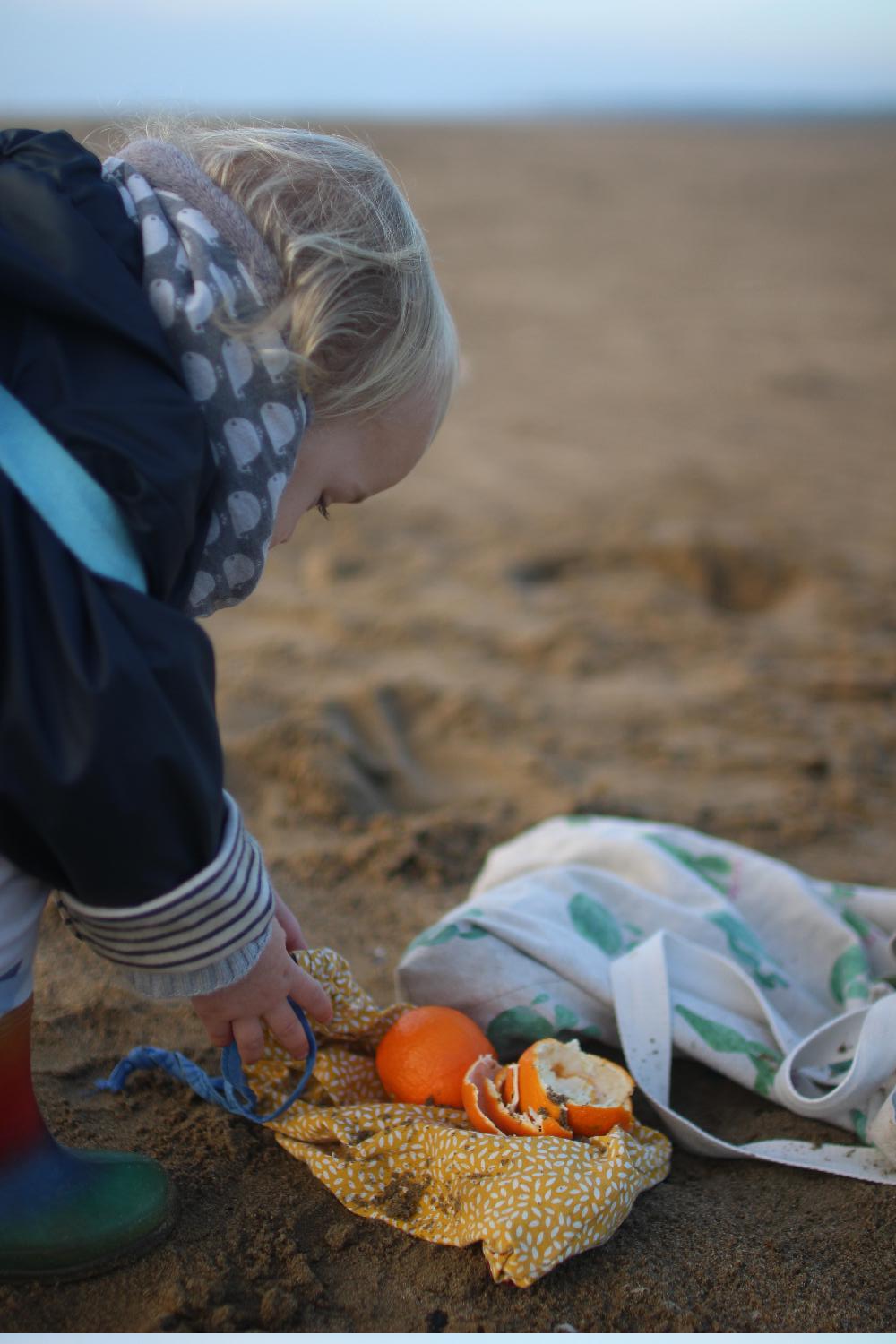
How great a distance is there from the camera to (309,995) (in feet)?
5.44

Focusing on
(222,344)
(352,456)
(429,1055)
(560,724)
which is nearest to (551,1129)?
(429,1055)

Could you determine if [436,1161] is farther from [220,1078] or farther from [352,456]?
[352,456]

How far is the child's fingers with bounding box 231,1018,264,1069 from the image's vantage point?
5.26 feet

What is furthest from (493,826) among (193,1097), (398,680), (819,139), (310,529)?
(819,139)

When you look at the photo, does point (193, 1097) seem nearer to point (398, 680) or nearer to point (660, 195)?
point (398, 680)

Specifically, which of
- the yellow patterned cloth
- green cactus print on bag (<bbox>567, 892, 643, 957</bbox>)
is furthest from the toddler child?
green cactus print on bag (<bbox>567, 892, 643, 957</bbox>)

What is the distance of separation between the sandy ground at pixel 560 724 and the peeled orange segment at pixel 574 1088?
0.45 ft

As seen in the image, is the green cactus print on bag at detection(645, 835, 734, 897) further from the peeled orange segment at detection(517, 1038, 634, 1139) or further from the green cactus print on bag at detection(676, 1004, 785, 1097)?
the peeled orange segment at detection(517, 1038, 634, 1139)

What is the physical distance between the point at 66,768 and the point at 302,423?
1.75ft

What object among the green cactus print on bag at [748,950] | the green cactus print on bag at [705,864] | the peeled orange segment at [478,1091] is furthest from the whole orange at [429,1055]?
the green cactus print on bag at [705,864]

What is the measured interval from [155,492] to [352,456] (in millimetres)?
380

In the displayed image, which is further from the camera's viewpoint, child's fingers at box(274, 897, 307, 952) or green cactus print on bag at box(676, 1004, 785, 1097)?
green cactus print on bag at box(676, 1004, 785, 1097)

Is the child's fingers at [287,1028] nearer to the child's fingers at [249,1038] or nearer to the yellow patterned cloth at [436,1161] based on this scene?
the child's fingers at [249,1038]

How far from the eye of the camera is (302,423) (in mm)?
1545
